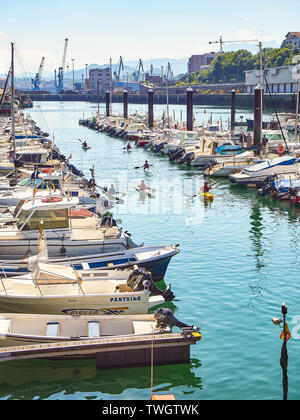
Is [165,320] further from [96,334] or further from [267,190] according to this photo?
[267,190]

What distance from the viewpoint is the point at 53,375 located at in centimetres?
1638

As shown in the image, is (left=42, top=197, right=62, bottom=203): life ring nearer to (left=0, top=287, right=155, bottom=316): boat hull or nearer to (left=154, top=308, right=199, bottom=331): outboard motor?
(left=0, top=287, right=155, bottom=316): boat hull

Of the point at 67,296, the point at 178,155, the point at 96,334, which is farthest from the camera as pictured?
the point at 178,155

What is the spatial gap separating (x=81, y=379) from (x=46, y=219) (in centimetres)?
932

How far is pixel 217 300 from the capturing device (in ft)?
72.1

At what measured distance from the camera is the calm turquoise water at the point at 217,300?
52.0ft

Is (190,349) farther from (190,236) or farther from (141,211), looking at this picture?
(141,211)

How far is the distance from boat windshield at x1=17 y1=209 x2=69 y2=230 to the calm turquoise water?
5.00 m

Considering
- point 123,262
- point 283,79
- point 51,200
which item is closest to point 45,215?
point 51,200

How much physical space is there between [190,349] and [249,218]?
19.2 m

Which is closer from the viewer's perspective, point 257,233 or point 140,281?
point 140,281

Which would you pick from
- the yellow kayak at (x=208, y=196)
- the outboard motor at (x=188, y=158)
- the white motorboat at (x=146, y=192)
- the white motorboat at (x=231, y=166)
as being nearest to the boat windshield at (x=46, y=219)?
the yellow kayak at (x=208, y=196)

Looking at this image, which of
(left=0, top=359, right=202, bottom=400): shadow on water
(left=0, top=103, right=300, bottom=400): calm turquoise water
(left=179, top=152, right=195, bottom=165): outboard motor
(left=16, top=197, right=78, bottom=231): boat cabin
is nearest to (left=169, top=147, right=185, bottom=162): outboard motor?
(left=179, top=152, right=195, bottom=165): outboard motor
